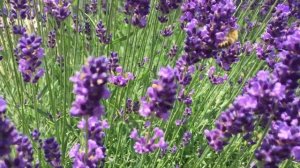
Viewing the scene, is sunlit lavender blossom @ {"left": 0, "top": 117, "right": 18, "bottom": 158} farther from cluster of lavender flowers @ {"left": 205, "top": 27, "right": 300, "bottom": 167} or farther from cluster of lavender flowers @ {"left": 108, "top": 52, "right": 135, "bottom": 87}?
cluster of lavender flowers @ {"left": 108, "top": 52, "right": 135, "bottom": 87}

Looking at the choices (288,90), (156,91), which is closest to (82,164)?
(156,91)

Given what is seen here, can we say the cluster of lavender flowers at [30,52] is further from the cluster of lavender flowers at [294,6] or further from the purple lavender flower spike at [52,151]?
the cluster of lavender flowers at [294,6]

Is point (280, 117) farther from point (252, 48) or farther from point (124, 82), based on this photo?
point (252, 48)

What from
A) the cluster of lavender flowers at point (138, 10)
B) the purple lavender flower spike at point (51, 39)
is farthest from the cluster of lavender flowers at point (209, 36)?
the purple lavender flower spike at point (51, 39)

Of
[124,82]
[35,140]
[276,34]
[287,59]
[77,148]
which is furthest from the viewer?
[276,34]

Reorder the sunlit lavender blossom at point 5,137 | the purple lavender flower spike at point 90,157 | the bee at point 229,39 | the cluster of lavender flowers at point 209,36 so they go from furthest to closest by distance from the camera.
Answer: the bee at point 229,39
the cluster of lavender flowers at point 209,36
the purple lavender flower spike at point 90,157
the sunlit lavender blossom at point 5,137

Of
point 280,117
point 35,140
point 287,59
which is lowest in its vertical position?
point 35,140

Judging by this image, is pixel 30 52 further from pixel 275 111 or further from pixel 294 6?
pixel 294 6

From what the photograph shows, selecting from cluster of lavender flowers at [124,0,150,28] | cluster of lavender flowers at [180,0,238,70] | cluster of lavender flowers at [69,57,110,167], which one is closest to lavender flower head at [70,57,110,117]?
cluster of lavender flowers at [69,57,110,167]
